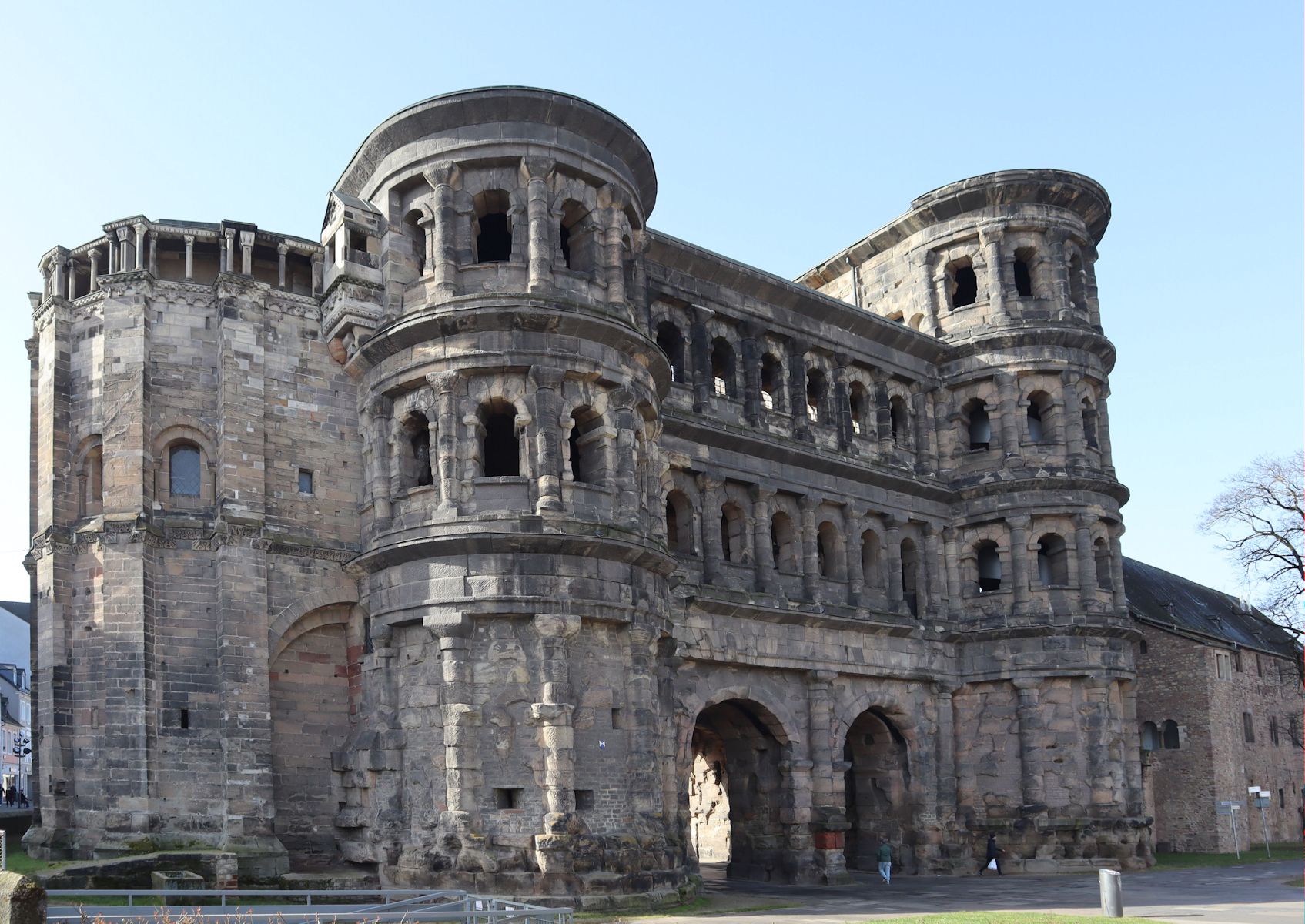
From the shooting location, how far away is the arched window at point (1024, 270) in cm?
3847

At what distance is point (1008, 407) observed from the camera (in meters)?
37.4

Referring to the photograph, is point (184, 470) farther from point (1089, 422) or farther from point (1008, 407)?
point (1089, 422)

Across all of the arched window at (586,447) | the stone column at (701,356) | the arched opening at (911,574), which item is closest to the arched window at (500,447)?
the arched window at (586,447)

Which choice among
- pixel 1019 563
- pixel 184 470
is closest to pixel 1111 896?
pixel 1019 563

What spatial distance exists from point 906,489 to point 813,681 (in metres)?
6.76

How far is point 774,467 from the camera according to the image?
3303 cm

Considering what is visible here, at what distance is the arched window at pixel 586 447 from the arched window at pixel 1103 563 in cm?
1723

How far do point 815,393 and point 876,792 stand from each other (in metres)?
10.5

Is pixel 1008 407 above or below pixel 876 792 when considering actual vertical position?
above

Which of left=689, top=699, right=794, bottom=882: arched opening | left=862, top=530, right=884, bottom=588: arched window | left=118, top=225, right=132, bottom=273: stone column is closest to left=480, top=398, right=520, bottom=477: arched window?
left=118, top=225, right=132, bottom=273: stone column

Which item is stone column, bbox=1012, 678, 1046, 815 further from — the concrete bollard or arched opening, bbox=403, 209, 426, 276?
arched opening, bbox=403, 209, 426, 276

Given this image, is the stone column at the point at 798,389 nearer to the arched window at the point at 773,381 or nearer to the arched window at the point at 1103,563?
the arched window at the point at 773,381

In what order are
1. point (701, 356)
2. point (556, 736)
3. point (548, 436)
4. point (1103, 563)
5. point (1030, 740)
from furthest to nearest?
point (1103, 563), point (1030, 740), point (701, 356), point (548, 436), point (556, 736)

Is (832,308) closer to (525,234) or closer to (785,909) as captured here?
(525,234)
